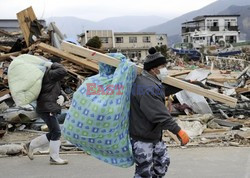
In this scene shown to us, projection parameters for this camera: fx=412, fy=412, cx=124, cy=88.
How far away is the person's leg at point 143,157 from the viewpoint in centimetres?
418

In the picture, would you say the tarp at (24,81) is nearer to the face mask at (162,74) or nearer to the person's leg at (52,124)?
the person's leg at (52,124)

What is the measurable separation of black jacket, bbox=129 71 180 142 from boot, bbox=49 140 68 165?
2.51m

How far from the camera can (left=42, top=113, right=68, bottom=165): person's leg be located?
6.36m

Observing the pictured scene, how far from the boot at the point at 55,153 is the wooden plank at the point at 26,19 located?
23.6 ft

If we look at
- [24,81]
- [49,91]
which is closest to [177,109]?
[49,91]

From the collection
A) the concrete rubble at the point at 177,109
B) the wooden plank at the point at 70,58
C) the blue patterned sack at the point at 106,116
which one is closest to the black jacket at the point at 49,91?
the concrete rubble at the point at 177,109

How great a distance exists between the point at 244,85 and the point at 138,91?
376 inches

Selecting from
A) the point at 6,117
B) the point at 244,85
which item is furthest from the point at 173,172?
the point at 244,85

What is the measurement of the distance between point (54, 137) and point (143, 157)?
2597 millimetres

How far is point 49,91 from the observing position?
6328 millimetres

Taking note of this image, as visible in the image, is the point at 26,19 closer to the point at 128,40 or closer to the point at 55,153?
the point at 55,153

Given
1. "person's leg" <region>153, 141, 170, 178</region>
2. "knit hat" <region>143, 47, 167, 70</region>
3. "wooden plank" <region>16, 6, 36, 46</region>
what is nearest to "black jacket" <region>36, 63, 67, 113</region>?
"knit hat" <region>143, 47, 167, 70</region>

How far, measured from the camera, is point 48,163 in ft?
21.7

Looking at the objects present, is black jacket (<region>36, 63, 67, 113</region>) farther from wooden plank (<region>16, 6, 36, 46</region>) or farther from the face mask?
wooden plank (<region>16, 6, 36, 46</region>)
